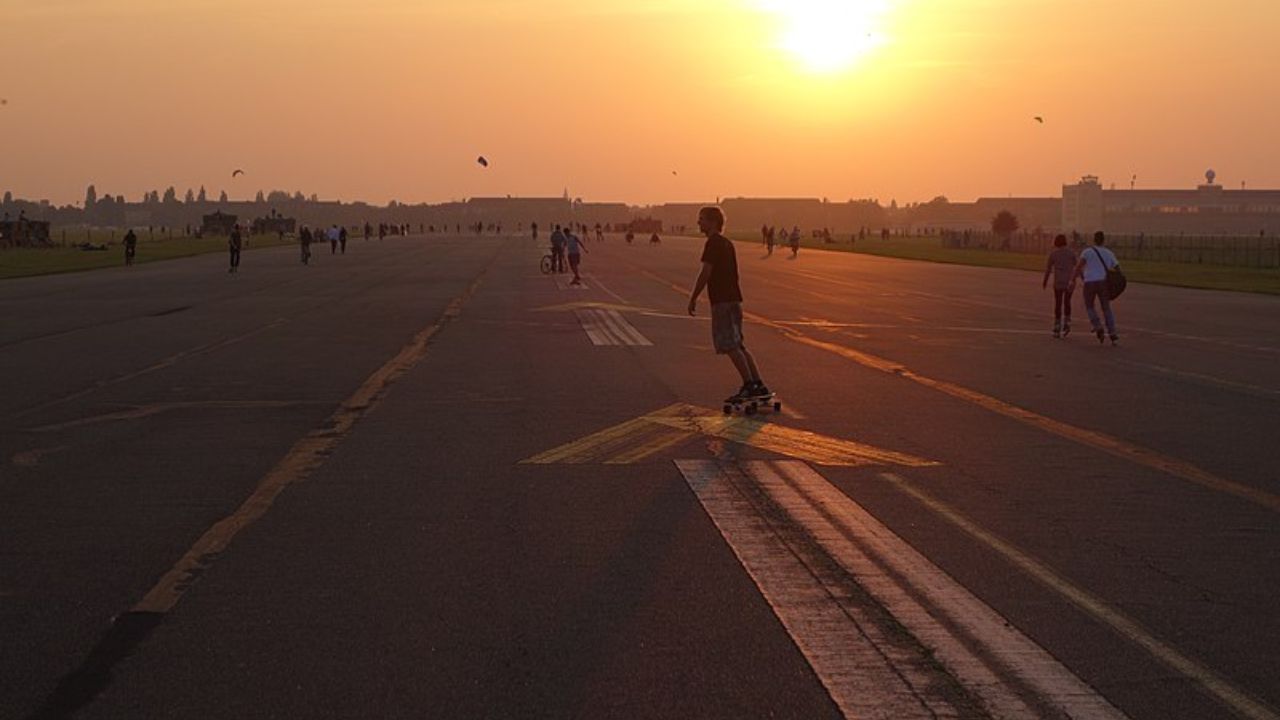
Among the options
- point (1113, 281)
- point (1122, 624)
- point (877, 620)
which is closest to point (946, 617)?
point (877, 620)

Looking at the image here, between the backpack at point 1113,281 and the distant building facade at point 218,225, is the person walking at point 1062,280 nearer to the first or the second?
the backpack at point 1113,281

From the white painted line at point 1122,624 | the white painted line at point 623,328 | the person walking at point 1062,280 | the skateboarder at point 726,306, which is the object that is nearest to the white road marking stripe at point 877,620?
the white painted line at point 1122,624

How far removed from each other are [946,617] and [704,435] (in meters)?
5.54

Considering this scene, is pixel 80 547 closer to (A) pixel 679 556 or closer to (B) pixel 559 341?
(A) pixel 679 556

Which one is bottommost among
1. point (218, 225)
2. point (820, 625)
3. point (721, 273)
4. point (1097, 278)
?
point (820, 625)

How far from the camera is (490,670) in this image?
527 cm

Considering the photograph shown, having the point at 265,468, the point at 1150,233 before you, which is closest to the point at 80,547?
the point at 265,468

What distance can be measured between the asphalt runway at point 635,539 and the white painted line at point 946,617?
2cm

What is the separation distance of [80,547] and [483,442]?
4033 millimetres

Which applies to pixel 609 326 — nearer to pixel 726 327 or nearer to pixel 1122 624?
pixel 726 327

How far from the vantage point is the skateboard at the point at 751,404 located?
12737mm

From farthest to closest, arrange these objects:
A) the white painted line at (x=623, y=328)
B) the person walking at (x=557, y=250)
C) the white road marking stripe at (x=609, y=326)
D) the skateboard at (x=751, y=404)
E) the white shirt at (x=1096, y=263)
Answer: the person walking at (x=557, y=250)
the white road marking stripe at (x=609, y=326)
the white painted line at (x=623, y=328)
the white shirt at (x=1096, y=263)
the skateboard at (x=751, y=404)

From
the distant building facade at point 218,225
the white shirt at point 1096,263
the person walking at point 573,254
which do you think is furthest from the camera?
the distant building facade at point 218,225

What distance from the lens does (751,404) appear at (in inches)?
503
